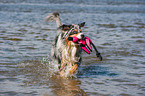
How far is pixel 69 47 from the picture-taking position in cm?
679

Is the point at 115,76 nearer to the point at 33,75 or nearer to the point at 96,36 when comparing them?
the point at 33,75

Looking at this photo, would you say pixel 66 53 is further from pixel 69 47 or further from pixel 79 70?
pixel 79 70

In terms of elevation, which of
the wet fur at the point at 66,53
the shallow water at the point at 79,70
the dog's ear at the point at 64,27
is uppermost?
the dog's ear at the point at 64,27

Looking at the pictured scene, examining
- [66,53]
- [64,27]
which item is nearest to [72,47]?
[66,53]

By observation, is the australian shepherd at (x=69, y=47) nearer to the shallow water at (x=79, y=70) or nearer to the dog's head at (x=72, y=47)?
the dog's head at (x=72, y=47)

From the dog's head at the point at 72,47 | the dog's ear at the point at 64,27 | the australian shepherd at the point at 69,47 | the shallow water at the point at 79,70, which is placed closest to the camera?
the shallow water at the point at 79,70

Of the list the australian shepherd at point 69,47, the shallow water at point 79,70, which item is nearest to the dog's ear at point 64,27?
the australian shepherd at point 69,47

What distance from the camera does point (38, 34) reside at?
43.3 feet

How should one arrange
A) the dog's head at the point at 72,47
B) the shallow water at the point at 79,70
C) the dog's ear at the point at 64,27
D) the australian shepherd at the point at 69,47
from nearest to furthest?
the shallow water at the point at 79,70
the australian shepherd at the point at 69,47
the dog's head at the point at 72,47
the dog's ear at the point at 64,27

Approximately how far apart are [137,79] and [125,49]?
11.7 ft

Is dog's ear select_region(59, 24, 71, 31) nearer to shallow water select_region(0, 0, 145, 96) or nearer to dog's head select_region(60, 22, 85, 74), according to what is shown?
dog's head select_region(60, 22, 85, 74)

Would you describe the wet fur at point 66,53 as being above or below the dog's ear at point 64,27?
below

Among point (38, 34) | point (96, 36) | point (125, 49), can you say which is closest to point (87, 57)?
point (125, 49)

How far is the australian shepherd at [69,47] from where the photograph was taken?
6.55 metres
